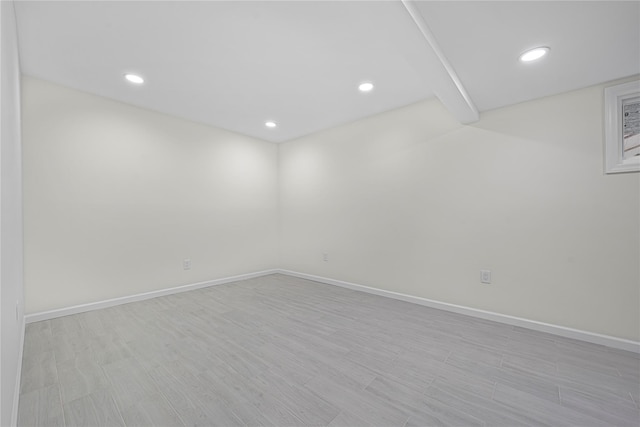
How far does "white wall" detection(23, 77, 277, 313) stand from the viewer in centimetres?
264

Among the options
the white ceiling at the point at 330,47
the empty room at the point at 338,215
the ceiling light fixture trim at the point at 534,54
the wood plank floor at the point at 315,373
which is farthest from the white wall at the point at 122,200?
the ceiling light fixture trim at the point at 534,54

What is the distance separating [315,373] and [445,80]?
7.88 feet

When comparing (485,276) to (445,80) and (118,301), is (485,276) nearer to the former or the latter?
(445,80)

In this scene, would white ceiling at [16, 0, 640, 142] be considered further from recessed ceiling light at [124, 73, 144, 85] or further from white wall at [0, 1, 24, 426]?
white wall at [0, 1, 24, 426]

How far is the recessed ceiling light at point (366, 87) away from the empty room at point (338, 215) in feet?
0.07

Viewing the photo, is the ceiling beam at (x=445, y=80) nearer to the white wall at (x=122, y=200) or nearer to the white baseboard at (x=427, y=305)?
the white baseboard at (x=427, y=305)

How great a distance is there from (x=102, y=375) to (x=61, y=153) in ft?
7.92

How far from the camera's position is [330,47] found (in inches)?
84.0

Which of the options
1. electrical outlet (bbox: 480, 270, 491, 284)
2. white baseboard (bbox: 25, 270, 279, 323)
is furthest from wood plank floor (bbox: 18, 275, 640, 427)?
electrical outlet (bbox: 480, 270, 491, 284)

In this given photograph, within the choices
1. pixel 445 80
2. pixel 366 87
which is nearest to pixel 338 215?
pixel 366 87

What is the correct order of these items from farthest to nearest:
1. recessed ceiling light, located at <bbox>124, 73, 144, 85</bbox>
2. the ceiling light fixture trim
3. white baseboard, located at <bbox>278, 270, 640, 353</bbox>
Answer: recessed ceiling light, located at <bbox>124, 73, 144, 85</bbox>
white baseboard, located at <bbox>278, 270, 640, 353</bbox>
the ceiling light fixture trim

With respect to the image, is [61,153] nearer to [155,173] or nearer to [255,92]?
[155,173]

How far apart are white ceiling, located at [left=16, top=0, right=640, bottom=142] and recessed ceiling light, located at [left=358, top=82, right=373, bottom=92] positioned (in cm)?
6

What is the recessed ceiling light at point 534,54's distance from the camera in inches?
70.9
